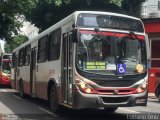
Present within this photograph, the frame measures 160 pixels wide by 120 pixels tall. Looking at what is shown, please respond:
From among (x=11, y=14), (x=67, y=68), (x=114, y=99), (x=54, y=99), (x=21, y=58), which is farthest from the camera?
(x=11, y=14)

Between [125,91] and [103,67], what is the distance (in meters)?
0.90

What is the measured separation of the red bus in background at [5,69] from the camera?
34781 millimetres

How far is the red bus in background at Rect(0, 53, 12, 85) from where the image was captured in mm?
34781

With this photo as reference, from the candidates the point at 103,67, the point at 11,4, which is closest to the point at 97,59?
the point at 103,67

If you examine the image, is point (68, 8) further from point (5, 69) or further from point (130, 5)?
point (5, 69)

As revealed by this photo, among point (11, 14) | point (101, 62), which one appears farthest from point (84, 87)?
point (11, 14)

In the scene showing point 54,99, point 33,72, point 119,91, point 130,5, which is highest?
point 130,5

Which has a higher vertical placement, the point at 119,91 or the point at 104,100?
the point at 119,91

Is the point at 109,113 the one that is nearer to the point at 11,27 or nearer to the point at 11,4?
the point at 11,4

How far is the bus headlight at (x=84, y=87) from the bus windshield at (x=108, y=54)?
37 cm

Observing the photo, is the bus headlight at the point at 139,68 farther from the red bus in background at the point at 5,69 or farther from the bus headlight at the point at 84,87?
the red bus in background at the point at 5,69

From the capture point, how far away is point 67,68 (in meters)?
12.7

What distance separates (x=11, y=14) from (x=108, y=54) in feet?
74.6

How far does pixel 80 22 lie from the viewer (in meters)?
12.1
